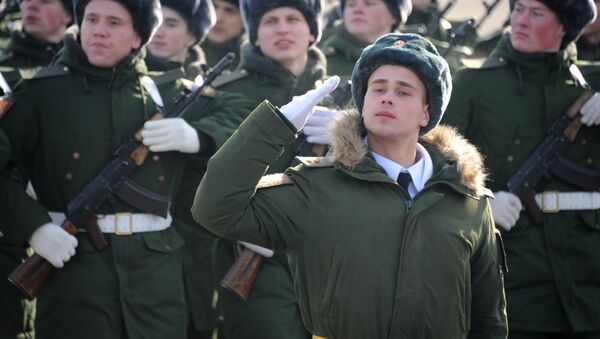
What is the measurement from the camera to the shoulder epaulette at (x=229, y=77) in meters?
7.83

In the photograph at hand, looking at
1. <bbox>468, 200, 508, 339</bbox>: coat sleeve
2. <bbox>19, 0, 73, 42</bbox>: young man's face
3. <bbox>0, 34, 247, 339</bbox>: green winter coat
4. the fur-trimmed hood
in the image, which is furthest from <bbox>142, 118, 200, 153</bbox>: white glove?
<bbox>19, 0, 73, 42</bbox>: young man's face

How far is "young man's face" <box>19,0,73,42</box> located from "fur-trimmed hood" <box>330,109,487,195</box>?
13.9 ft

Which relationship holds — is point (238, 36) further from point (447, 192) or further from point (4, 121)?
point (447, 192)

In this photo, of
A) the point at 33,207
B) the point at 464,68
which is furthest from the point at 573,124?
the point at 33,207

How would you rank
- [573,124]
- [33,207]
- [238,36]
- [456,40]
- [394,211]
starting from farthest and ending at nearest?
[238,36], [456,40], [573,124], [33,207], [394,211]

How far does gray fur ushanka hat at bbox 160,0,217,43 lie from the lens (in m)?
8.56

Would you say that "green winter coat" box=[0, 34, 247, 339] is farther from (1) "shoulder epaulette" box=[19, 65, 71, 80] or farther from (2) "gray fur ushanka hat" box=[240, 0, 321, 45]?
(2) "gray fur ushanka hat" box=[240, 0, 321, 45]

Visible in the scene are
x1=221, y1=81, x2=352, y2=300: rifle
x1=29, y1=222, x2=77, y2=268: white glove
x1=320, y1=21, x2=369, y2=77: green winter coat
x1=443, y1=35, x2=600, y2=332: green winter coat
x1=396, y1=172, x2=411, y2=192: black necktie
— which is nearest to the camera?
x1=396, y1=172, x2=411, y2=192: black necktie

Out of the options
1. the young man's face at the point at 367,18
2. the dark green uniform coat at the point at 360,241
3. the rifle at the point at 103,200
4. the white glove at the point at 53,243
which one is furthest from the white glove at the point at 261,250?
the young man's face at the point at 367,18

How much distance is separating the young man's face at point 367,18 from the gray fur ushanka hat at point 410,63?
4199mm

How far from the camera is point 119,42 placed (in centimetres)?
686

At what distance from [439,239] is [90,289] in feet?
7.69

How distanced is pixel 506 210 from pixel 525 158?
1.32ft

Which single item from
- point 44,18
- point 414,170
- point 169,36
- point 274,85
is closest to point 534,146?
point 274,85
